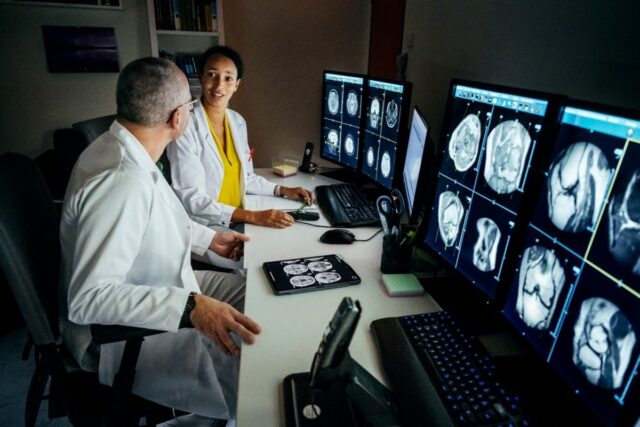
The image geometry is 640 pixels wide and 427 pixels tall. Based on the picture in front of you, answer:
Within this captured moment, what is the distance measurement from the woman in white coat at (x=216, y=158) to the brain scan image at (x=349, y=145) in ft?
1.09

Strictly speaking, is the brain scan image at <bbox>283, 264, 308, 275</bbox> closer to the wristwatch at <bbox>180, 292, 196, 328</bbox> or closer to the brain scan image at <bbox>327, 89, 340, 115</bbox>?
the wristwatch at <bbox>180, 292, 196, 328</bbox>

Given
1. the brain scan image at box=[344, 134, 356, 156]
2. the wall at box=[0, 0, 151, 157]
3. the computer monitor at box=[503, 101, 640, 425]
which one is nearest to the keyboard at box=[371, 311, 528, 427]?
the computer monitor at box=[503, 101, 640, 425]

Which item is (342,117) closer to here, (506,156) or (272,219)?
(272,219)

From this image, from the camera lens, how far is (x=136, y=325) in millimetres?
1071

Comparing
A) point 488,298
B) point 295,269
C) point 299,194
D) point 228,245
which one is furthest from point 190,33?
point 488,298

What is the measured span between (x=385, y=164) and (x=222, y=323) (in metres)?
1.06

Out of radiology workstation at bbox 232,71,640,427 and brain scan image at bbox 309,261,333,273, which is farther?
brain scan image at bbox 309,261,333,273

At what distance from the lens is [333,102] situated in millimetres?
2221

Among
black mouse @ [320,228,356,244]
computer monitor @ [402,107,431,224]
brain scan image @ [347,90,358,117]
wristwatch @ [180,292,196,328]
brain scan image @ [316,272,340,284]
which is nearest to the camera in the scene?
wristwatch @ [180,292,196,328]

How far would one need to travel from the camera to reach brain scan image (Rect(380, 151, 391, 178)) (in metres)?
1.80

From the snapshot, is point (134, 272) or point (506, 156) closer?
point (506, 156)

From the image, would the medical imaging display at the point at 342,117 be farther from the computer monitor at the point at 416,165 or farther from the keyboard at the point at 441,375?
the keyboard at the point at 441,375

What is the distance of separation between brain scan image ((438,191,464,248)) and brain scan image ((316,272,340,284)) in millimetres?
321

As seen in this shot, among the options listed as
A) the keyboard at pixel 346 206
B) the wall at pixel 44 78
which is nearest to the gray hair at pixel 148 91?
the keyboard at pixel 346 206
